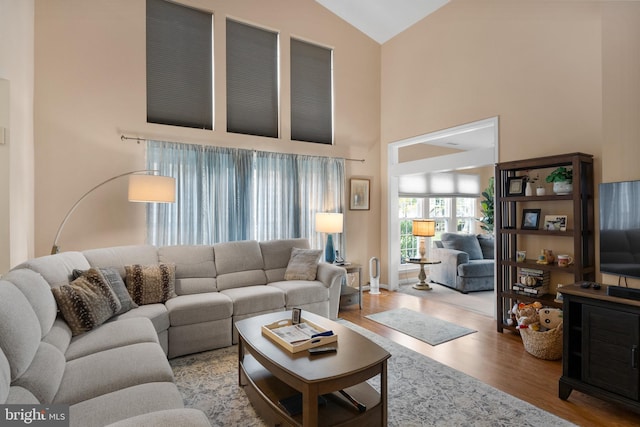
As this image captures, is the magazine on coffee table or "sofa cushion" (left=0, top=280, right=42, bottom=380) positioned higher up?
"sofa cushion" (left=0, top=280, right=42, bottom=380)

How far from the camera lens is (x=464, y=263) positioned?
5.40m

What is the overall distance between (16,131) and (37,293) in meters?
1.57

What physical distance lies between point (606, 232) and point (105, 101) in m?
4.87

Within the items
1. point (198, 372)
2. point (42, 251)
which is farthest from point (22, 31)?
point (198, 372)

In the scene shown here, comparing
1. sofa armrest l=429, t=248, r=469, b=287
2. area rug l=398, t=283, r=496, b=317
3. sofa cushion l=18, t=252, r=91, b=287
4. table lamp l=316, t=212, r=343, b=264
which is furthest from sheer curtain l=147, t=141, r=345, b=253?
sofa armrest l=429, t=248, r=469, b=287

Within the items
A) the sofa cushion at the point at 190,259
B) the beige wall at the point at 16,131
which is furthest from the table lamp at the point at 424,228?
the beige wall at the point at 16,131

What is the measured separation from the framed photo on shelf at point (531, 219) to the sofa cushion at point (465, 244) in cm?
229

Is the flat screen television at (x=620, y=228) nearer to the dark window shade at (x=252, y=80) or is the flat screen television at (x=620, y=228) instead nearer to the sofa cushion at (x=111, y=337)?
the sofa cushion at (x=111, y=337)

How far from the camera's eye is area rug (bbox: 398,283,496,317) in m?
4.47

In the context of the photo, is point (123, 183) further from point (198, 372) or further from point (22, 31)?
point (198, 372)

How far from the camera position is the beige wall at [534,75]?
8.10 feet

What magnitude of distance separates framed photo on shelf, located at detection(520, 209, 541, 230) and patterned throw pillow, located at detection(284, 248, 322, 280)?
2321mm

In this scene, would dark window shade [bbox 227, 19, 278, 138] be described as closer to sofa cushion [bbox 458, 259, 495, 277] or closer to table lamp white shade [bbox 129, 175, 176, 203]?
table lamp white shade [bbox 129, 175, 176, 203]

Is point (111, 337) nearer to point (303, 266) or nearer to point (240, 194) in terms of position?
point (303, 266)
